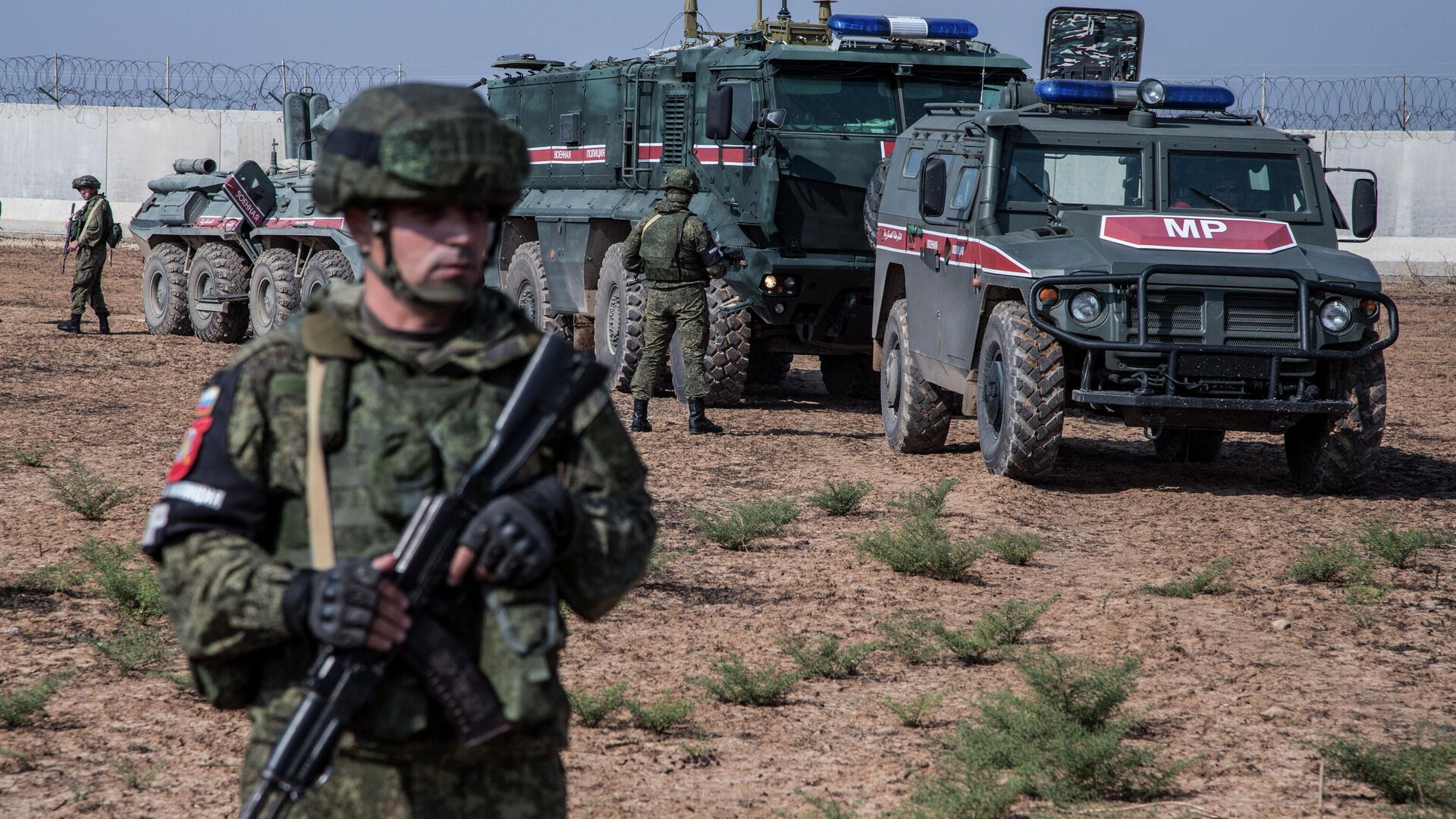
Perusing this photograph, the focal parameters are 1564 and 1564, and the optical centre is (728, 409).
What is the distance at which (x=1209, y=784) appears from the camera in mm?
4551

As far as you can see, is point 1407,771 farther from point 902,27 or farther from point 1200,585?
point 902,27

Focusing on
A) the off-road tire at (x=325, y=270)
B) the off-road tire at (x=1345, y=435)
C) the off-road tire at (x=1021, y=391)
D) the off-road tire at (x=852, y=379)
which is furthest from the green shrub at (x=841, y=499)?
the off-road tire at (x=325, y=270)

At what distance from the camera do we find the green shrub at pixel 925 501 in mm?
7945

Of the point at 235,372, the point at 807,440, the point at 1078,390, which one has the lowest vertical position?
the point at 807,440

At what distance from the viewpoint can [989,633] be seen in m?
5.88

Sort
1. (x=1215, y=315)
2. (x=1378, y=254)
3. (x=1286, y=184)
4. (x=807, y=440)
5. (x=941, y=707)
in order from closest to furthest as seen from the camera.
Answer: (x=941, y=707), (x=1215, y=315), (x=1286, y=184), (x=807, y=440), (x=1378, y=254)

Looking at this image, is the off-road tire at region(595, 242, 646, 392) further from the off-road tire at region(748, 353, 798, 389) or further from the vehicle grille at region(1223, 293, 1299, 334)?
the vehicle grille at region(1223, 293, 1299, 334)

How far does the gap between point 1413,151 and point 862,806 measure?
2757cm

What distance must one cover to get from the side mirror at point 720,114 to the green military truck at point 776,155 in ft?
0.04

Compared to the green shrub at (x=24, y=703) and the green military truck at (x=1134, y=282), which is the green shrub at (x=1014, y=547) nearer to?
the green military truck at (x=1134, y=282)

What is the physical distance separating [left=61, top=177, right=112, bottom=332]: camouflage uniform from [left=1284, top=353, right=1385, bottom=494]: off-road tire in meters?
12.0

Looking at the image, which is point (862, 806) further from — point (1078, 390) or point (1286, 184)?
point (1286, 184)

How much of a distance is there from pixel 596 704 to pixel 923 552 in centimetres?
244

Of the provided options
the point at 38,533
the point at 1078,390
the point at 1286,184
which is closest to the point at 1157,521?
the point at 1078,390
